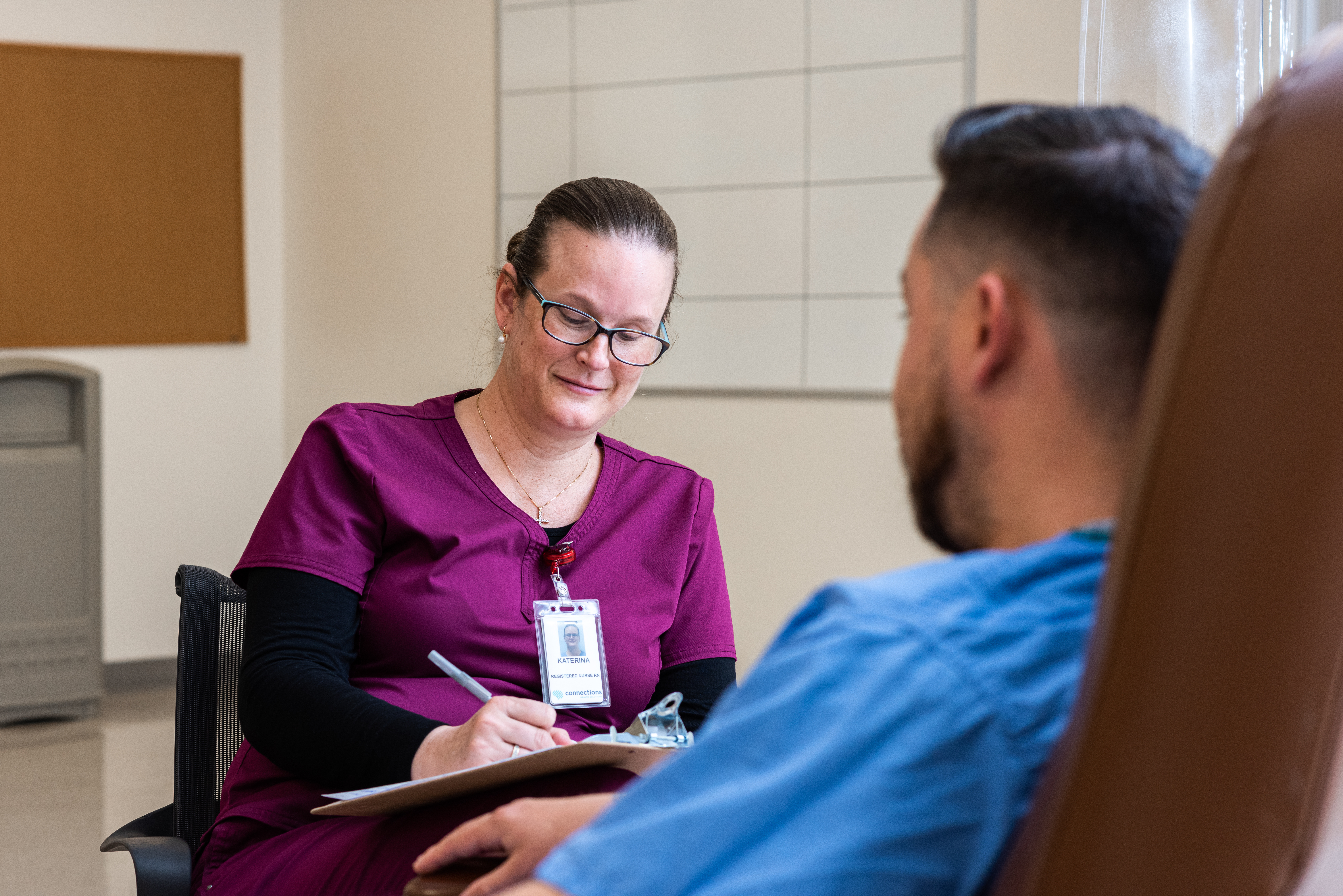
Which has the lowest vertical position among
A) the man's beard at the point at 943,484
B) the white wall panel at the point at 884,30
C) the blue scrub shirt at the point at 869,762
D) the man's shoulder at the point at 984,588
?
the blue scrub shirt at the point at 869,762

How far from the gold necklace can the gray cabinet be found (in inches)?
119

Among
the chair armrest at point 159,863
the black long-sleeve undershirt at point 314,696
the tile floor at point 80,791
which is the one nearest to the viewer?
the chair armrest at point 159,863

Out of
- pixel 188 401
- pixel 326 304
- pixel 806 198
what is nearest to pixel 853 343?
pixel 806 198

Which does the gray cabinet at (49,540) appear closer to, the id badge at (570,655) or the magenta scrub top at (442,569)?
the magenta scrub top at (442,569)

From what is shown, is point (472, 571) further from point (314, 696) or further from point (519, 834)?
point (519, 834)

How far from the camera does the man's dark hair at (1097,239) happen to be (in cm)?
81

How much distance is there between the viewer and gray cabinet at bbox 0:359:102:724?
4438 mm

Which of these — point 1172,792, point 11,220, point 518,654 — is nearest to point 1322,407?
point 1172,792

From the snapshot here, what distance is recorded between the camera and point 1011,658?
0.76 metres

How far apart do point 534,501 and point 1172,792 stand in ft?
4.55

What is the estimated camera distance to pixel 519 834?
110 centimetres

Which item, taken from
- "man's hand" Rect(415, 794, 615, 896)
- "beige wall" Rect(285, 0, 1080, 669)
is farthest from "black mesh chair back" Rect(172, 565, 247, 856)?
"beige wall" Rect(285, 0, 1080, 669)

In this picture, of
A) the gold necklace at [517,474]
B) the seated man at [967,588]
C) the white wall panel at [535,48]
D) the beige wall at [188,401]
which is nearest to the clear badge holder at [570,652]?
the gold necklace at [517,474]

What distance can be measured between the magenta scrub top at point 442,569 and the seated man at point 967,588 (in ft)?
3.23
